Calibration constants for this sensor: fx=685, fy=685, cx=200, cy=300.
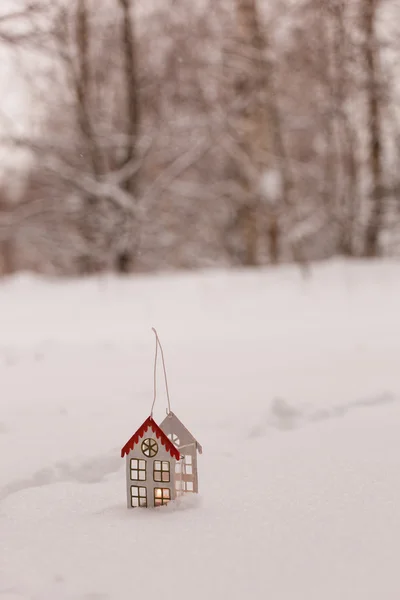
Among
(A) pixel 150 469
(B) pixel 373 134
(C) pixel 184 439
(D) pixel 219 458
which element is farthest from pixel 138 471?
(B) pixel 373 134

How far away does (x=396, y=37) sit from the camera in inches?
284

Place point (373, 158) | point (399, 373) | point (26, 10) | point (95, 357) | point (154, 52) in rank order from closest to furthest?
point (399, 373) < point (26, 10) < point (95, 357) < point (373, 158) < point (154, 52)

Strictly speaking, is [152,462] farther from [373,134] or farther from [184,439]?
[373,134]

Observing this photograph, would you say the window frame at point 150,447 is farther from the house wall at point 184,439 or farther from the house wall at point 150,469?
the house wall at point 184,439

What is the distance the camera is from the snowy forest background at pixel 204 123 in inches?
311

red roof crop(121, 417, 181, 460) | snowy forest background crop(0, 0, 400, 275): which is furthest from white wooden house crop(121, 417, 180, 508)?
snowy forest background crop(0, 0, 400, 275)

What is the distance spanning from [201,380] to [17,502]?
6.22 feet

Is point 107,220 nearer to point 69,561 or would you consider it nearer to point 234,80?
point 234,80

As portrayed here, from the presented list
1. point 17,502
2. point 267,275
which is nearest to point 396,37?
point 267,275

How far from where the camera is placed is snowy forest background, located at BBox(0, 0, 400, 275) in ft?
25.9

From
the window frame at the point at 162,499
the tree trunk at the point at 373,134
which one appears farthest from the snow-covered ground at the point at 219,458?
the tree trunk at the point at 373,134

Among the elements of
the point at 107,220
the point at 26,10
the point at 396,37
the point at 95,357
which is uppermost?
the point at 396,37

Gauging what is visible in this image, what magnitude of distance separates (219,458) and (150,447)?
2.05ft

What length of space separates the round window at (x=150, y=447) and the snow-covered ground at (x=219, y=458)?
0.16 metres
